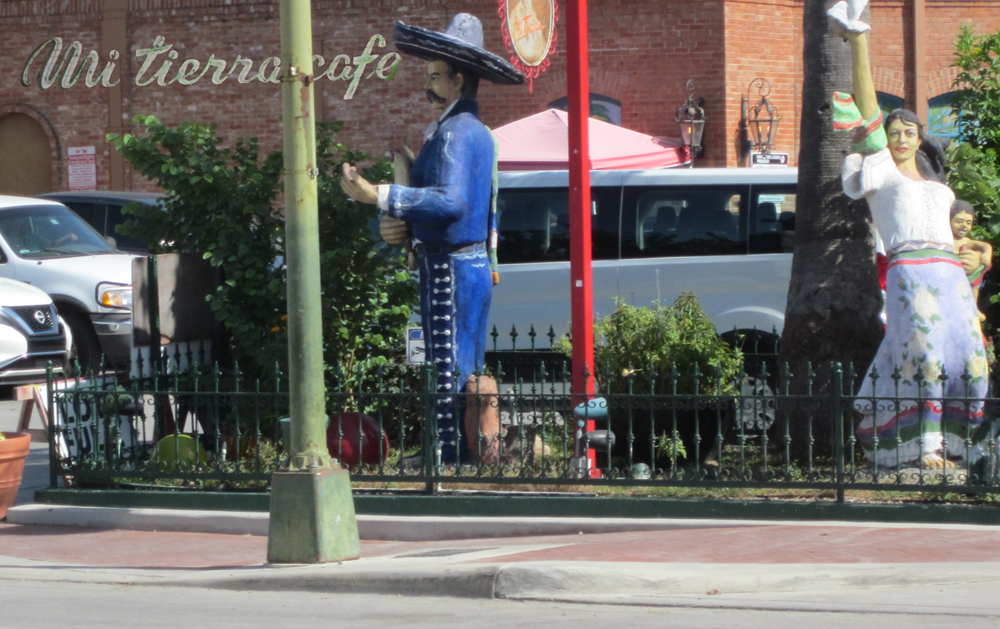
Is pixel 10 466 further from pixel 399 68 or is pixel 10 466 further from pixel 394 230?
pixel 399 68

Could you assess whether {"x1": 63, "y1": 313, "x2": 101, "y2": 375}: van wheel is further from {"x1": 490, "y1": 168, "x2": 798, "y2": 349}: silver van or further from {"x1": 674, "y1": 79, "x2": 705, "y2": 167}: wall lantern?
{"x1": 674, "y1": 79, "x2": 705, "y2": 167}: wall lantern

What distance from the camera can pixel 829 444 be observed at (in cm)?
792

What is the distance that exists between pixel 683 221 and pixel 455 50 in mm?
4335

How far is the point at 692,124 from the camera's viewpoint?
16.8m

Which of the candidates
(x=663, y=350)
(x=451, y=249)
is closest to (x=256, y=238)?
(x=451, y=249)

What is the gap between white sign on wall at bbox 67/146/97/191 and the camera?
19.5 metres

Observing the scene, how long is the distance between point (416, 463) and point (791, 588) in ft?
9.16

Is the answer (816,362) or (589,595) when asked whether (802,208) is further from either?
(589,595)

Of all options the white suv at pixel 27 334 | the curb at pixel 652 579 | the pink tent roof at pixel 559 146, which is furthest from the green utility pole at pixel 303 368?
the pink tent roof at pixel 559 146

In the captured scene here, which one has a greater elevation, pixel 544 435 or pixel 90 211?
pixel 90 211

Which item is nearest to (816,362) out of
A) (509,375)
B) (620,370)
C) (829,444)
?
(829,444)

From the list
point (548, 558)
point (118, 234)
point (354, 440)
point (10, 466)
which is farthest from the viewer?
point (118, 234)

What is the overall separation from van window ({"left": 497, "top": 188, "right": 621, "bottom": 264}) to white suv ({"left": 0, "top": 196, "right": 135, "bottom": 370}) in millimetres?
4017

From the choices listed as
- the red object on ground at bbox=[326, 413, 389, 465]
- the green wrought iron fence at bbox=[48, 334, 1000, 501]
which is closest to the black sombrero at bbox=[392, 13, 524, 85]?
the green wrought iron fence at bbox=[48, 334, 1000, 501]
